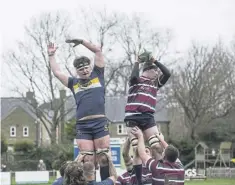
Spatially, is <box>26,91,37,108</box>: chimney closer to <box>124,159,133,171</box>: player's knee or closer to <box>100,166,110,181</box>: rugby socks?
<box>124,159,133,171</box>: player's knee

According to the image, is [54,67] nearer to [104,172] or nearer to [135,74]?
[135,74]

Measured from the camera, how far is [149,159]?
7.87 meters

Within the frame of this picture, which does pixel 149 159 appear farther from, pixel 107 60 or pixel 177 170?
pixel 107 60

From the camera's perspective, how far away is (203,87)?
53.9 m

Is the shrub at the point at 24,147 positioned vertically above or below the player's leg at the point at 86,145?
above

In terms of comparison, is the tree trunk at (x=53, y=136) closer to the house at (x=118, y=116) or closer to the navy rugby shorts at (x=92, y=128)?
the house at (x=118, y=116)

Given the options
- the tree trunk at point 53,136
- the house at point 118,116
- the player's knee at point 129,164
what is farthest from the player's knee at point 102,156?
the house at point 118,116

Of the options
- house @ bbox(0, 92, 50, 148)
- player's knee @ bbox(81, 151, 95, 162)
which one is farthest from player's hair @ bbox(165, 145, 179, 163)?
house @ bbox(0, 92, 50, 148)

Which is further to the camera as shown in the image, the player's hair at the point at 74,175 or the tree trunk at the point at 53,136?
the tree trunk at the point at 53,136

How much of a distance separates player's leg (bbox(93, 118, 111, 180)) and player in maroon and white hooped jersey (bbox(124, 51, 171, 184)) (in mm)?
441

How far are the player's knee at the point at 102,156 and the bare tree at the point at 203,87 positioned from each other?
45.3m

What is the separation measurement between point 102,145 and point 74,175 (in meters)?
1.93

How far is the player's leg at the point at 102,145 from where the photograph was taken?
8141 millimetres

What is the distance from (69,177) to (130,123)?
230 centimetres
